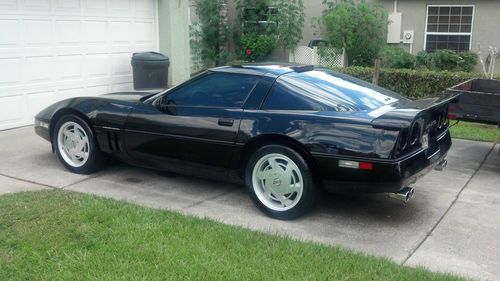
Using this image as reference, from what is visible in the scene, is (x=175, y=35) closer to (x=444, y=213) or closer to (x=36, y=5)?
(x=36, y=5)

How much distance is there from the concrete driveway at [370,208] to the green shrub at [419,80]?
12.1ft

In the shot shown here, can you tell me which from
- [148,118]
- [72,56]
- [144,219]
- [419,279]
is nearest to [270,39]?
[72,56]

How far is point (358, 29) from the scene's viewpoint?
546 inches

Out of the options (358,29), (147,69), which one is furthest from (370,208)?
(358,29)

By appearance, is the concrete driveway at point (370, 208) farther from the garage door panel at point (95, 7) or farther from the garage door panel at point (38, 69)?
the garage door panel at point (95, 7)

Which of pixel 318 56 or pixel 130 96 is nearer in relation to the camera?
pixel 130 96

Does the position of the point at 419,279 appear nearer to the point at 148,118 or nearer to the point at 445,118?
the point at 445,118

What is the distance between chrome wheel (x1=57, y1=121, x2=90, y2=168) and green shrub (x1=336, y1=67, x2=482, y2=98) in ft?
22.7

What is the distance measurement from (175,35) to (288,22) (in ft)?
12.2

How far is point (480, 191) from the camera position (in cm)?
598

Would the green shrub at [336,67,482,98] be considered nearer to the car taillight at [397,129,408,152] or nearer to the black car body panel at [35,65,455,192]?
the black car body panel at [35,65,455,192]

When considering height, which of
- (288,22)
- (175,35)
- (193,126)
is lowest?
(193,126)

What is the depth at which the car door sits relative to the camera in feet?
17.5

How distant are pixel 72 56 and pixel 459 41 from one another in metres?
9.44
